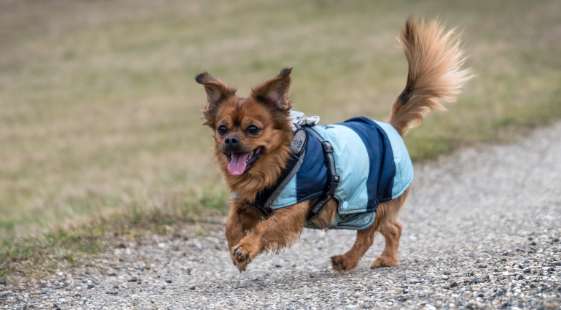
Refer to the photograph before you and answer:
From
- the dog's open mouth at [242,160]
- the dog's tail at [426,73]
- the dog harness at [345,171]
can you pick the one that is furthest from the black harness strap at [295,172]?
the dog's tail at [426,73]

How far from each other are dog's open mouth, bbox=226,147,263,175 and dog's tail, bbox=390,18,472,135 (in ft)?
6.52

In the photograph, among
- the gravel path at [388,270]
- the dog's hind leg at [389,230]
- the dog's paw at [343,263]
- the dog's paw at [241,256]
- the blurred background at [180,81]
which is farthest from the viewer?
the blurred background at [180,81]

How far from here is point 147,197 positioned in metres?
11.6

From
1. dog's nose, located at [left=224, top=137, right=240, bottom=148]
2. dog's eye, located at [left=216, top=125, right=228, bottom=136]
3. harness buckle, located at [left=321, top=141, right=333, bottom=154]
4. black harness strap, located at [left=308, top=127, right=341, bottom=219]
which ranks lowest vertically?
black harness strap, located at [left=308, top=127, right=341, bottom=219]

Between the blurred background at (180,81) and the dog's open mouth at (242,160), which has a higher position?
the dog's open mouth at (242,160)

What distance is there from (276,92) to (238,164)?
616mm

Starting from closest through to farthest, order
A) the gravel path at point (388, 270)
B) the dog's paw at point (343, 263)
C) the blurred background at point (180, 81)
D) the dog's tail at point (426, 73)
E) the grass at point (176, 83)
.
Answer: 1. the gravel path at point (388, 270)
2. the dog's paw at point (343, 263)
3. the dog's tail at point (426, 73)
4. the grass at point (176, 83)
5. the blurred background at point (180, 81)

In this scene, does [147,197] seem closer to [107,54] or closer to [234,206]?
[234,206]

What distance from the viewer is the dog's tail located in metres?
8.09

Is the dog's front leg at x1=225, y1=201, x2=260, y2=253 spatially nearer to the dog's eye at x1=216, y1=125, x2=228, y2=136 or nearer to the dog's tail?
the dog's eye at x1=216, y1=125, x2=228, y2=136

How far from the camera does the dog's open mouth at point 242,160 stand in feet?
21.4

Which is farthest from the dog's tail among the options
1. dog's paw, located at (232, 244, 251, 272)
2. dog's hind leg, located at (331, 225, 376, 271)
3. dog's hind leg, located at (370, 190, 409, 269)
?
dog's paw, located at (232, 244, 251, 272)

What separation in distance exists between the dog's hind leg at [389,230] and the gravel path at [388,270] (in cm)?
14

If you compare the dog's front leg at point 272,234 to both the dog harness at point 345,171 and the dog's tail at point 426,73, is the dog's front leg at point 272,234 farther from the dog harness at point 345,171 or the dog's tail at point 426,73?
the dog's tail at point 426,73
